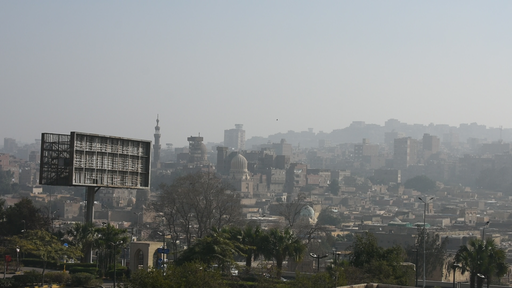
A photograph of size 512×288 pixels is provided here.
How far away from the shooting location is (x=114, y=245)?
32031 mm

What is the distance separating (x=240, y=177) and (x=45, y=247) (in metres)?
106

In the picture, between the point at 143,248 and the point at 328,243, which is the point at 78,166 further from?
the point at 328,243

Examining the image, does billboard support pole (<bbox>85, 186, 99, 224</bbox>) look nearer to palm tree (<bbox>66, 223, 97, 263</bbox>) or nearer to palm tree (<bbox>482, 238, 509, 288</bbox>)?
palm tree (<bbox>66, 223, 97, 263</bbox>)

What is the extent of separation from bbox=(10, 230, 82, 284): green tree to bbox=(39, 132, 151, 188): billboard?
7.80 ft

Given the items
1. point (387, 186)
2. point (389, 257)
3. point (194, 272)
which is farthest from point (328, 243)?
point (387, 186)

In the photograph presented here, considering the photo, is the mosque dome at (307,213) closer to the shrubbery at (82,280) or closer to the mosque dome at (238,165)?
the mosque dome at (238,165)

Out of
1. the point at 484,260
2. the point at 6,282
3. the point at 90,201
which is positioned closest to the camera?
the point at 6,282

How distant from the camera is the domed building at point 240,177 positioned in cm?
13575

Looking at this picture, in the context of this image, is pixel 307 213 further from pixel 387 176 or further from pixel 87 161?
pixel 387 176

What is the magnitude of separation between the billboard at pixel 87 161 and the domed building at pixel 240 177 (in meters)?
95.3

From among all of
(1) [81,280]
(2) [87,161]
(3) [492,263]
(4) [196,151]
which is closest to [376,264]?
(3) [492,263]

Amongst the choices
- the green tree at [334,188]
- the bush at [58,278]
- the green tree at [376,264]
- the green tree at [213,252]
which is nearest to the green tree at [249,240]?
the green tree at [213,252]

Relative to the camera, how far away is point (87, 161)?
117ft

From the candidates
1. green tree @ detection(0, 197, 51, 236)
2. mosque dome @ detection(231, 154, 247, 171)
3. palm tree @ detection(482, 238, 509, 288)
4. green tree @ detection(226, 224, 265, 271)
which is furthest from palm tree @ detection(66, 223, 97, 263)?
mosque dome @ detection(231, 154, 247, 171)
